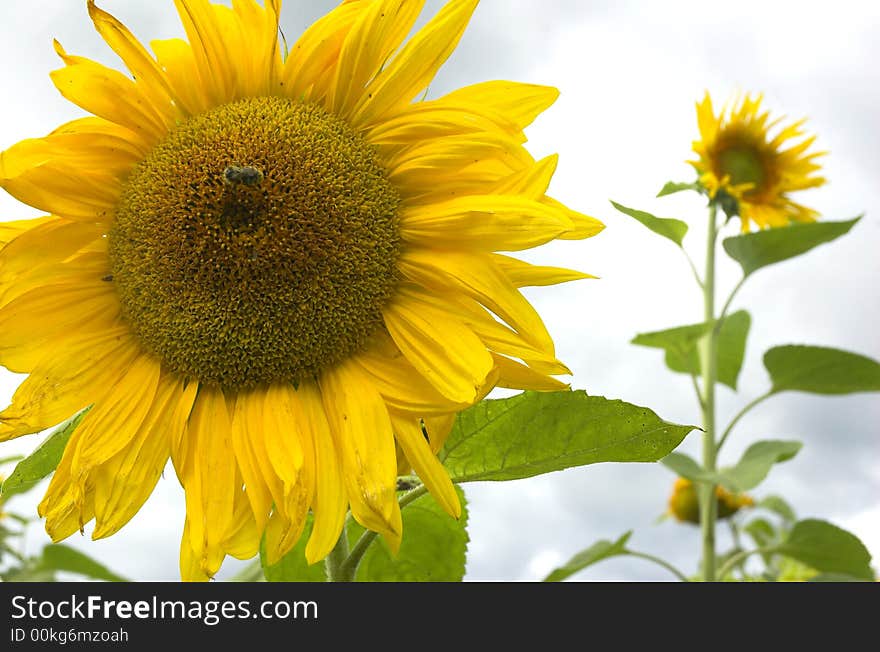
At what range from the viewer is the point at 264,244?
1.17 m

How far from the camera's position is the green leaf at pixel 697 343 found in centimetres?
255

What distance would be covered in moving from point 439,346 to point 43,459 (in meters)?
0.59

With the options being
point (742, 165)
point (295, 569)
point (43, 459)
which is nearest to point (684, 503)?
point (742, 165)

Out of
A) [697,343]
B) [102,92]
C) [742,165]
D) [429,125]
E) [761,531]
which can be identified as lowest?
[429,125]

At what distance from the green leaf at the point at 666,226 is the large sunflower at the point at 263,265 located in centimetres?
84

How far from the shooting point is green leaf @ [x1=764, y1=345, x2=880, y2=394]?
8.04 ft

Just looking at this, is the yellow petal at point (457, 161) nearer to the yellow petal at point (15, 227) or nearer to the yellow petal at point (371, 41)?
the yellow petal at point (371, 41)

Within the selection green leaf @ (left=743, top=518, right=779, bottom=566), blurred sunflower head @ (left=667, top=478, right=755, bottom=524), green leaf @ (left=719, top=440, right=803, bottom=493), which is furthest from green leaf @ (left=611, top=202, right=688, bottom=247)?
green leaf @ (left=743, top=518, right=779, bottom=566)

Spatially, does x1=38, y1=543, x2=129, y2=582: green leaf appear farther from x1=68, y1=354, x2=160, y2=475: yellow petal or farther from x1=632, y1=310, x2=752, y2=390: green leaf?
x1=632, y1=310, x2=752, y2=390: green leaf

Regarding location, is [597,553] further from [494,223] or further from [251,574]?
[494,223]


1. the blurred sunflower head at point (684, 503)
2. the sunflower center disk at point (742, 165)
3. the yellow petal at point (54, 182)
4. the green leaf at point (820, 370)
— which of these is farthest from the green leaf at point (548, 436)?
the blurred sunflower head at point (684, 503)

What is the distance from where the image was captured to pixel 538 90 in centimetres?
116
